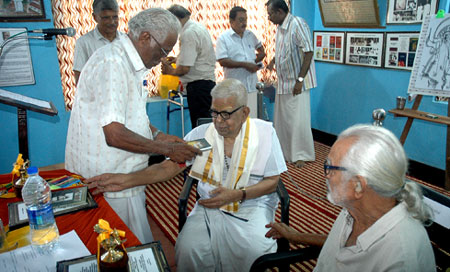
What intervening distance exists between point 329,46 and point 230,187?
3.74m

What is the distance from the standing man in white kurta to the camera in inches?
62.8

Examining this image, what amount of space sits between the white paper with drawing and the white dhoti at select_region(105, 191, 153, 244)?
306 centimetres

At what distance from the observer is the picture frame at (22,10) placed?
3.47m

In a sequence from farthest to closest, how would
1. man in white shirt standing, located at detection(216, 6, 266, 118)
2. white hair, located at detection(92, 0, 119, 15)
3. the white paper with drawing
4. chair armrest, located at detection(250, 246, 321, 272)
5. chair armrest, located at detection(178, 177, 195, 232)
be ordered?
man in white shirt standing, located at detection(216, 6, 266, 118), the white paper with drawing, white hair, located at detection(92, 0, 119, 15), chair armrest, located at detection(178, 177, 195, 232), chair armrest, located at detection(250, 246, 321, 272)

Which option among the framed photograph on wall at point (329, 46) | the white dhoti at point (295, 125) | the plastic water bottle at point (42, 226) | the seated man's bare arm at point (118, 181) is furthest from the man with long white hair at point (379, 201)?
the framed photograph on wall at point (329, 46)

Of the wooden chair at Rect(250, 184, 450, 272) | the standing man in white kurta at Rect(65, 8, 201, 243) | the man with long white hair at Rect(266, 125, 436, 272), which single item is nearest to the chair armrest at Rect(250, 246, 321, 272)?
the wooden chair at Rect(250, 184, 450, 272)

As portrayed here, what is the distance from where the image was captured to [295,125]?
4414 millimetres

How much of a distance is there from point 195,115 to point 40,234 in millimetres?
2964

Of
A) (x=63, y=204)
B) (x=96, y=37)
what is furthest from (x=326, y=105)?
(x=63, y=204)

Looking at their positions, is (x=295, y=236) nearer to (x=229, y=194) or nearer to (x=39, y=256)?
(x=229, y=194)

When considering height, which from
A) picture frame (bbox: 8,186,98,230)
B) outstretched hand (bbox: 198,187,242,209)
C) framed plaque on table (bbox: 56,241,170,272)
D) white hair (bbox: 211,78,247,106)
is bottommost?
outstretched hand (bbox: 198,187,242,209)

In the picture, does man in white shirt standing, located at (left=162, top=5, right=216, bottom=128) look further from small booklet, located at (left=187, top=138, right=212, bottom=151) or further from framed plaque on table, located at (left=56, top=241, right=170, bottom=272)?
framed plaque on table, located at (left=56, top=241, right=170, bottom=272)

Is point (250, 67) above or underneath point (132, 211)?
above

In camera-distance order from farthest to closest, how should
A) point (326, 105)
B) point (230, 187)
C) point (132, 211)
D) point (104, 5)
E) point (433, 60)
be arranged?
point (326, 105)
point (433, 60)
point (104, 5)
point (230, 187)
point (132, 211)
